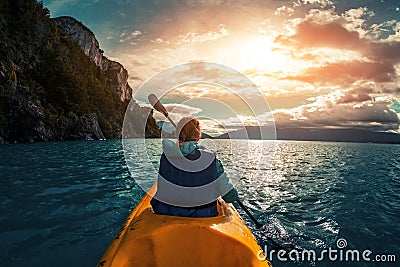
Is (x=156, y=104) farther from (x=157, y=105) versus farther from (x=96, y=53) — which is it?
(x=96, y=53)

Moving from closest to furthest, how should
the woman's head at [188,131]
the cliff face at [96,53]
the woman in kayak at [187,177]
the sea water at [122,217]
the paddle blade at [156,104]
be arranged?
the woman in kayak at [187,177], the woman's head at [188,131], the sea water at [122,217], the paddle blade at [156,104], the cliff face at [96,53]

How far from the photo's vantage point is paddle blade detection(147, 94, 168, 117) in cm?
655

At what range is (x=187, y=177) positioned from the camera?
10.3 ft

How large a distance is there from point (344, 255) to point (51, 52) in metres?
65.3

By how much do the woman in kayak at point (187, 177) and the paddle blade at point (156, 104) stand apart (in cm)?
338

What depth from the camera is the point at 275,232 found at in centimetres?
594

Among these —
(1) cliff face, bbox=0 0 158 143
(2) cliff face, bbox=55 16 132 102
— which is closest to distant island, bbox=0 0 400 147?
(1) cliff face, bbox=0 0 158 143

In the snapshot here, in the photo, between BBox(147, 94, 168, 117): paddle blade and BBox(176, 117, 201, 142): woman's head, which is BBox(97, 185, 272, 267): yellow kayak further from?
BBox(147, 94, 168, 117): paddle blade

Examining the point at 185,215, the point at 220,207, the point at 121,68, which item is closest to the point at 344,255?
the point at 220,207
